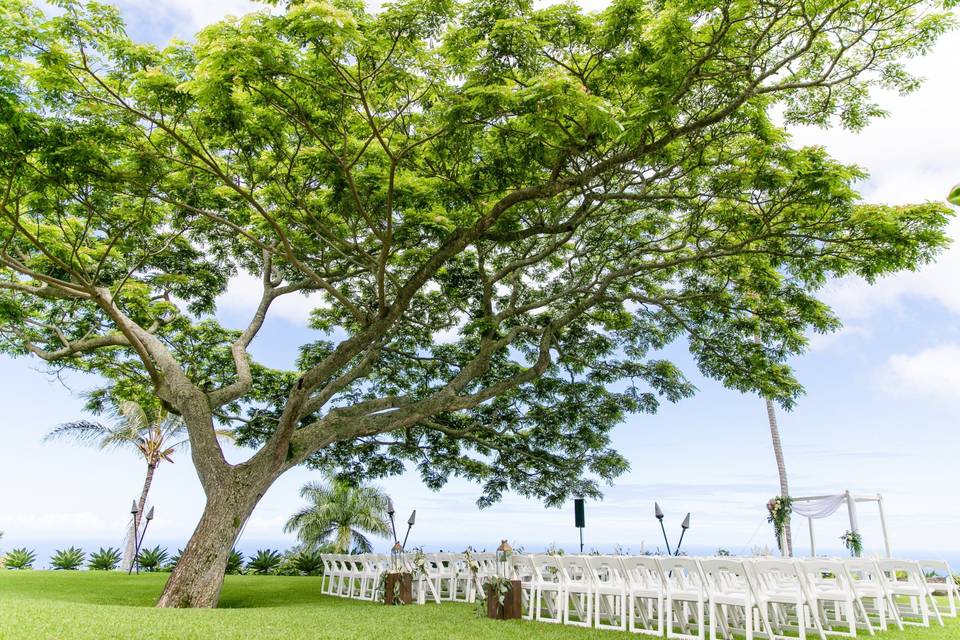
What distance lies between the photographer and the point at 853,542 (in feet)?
50.9

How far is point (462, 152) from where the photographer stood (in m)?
8.92

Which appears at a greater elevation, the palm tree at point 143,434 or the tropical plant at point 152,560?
the palm tree at point 143,434

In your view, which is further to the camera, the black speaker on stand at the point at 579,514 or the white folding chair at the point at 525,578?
the black speaker on stand at the point at 579,514

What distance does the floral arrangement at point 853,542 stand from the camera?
1525 centimetres

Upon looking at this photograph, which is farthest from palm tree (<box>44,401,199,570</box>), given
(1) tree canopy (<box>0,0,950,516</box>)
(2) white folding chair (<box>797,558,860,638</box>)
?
(2) white folding chair (<box>797,558,860,638</box>)

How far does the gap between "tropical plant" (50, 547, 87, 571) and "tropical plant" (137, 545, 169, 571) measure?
2.20 m

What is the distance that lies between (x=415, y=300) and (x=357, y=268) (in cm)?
162

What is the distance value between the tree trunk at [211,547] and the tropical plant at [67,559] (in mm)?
12869

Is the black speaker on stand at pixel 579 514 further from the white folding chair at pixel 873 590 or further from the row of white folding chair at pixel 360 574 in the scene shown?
the white folding chair at pixel 873 590

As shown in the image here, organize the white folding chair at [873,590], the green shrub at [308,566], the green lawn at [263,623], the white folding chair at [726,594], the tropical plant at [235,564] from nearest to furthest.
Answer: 1. the green lawn at [263,623]
2. the white folding chair at [726,594]
3. the white folding chair at [873,590]
4. the tropical plant at [235,564]
5. the green shrub at [308,566]

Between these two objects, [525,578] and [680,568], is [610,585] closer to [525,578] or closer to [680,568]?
[680,568]

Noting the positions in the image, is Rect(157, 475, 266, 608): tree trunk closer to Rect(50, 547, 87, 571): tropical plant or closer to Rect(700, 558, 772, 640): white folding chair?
Rect(700, 558, 772, 640): white folding chair

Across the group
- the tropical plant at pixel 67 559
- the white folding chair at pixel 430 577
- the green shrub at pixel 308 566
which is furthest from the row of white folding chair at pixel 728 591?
the tropical plant at pixel 67 559

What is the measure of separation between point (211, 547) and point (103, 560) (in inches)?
532
